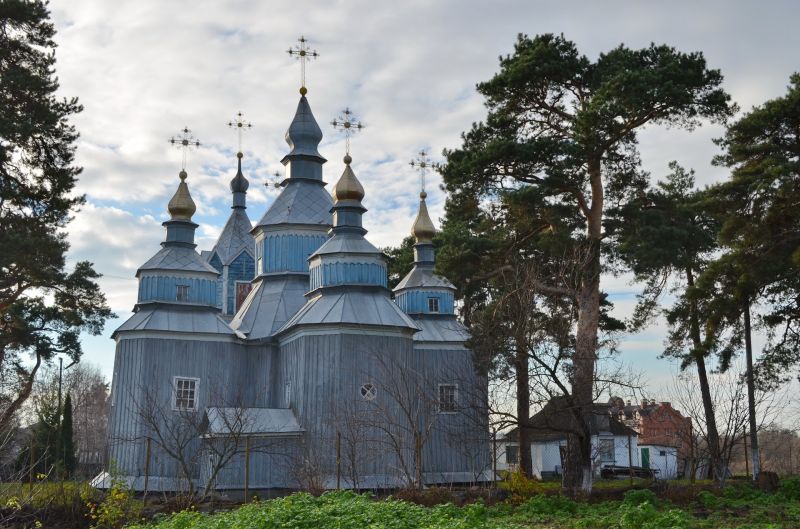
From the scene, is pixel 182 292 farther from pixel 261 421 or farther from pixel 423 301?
pixel 423 301

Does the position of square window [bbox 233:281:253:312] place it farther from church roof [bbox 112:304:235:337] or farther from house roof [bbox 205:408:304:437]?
house roof [bbox 205:408:304:437]

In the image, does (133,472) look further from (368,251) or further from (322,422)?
(368,251)

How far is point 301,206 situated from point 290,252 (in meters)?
1.63

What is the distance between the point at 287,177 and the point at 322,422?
34.4 ft

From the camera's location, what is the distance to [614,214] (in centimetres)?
2081

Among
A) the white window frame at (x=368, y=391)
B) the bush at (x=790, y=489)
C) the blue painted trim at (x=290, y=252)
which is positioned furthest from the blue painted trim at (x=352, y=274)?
the bush at (x=790, y=489)

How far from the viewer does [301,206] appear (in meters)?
29.1

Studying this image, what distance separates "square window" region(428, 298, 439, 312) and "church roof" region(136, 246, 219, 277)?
22.2 ft

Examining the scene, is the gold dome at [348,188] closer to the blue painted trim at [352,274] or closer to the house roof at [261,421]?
the blue painted trim at [352,274]

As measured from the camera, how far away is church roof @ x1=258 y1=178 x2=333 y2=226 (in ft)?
94.7

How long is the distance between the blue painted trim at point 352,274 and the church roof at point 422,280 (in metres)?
3.42

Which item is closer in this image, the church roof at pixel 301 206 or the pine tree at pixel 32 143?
the pine tree at pixel 32 143

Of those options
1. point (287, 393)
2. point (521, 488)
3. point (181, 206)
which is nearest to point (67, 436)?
point (181, 206)

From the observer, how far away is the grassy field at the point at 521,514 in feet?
36.2
